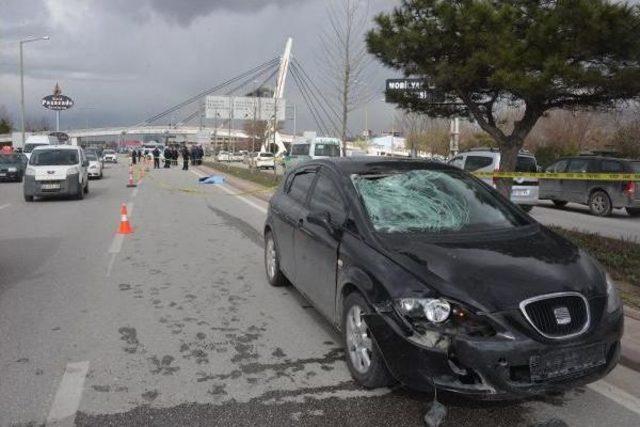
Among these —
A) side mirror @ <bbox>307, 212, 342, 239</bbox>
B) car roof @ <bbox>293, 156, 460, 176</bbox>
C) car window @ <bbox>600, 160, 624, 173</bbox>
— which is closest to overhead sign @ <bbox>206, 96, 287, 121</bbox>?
car window @ <bbox>600, 160, 624, 173</bbox>

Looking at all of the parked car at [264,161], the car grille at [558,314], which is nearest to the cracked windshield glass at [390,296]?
the car grille at [558,314]

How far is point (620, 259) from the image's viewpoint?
756cm

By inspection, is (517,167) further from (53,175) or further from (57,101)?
(57,101)

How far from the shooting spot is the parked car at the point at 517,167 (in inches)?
651

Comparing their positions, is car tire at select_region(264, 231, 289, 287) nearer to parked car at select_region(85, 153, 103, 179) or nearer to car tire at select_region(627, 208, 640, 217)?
car tire at select_region(627, 208, 640, 217)

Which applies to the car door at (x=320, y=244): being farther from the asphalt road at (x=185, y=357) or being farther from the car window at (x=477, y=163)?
the car window at (x=477, y=163)

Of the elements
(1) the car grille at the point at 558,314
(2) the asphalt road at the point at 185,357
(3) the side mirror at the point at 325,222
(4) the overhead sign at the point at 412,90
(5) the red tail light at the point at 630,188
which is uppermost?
(4) the overhead sign at the point at 412,90

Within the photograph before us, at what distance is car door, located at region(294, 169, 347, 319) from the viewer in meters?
4.83

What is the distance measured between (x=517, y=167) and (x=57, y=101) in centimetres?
10162

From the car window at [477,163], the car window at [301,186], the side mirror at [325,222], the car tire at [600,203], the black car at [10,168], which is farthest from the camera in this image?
the black car at [10,168]

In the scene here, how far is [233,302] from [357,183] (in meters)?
2.18

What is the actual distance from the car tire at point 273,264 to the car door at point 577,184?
510 inches

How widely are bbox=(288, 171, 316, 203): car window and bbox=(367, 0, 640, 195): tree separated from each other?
352 cm

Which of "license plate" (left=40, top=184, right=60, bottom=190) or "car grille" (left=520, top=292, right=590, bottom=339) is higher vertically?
"car grille" (left=520, top=292, right=590, bottom=339)
